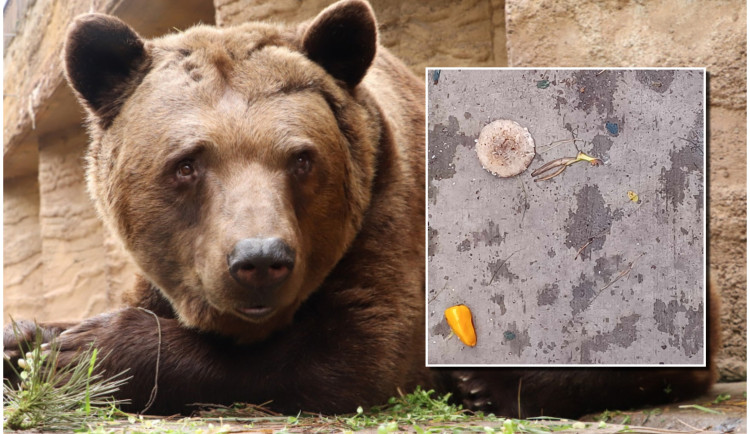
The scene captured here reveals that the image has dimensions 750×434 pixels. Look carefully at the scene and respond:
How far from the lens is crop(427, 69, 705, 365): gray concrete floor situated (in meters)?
3.41

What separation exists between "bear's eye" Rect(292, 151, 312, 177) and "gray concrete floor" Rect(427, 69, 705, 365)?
21.0 inches

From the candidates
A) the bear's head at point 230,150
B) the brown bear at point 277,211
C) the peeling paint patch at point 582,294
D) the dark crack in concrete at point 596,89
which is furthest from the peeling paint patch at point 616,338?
the bear's head at point 230,150

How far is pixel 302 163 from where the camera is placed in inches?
136

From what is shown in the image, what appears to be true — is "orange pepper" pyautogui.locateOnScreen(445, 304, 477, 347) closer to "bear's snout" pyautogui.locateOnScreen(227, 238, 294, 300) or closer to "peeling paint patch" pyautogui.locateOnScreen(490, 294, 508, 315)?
"peeling paint patch" pyautogui.locateOnScreen(490, 294, 508, 315)

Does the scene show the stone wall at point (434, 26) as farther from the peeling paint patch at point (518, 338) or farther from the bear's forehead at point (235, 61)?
the peeling paint patch at point (518, 338)

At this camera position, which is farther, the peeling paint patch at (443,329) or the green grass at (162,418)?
the peeling paint patch at (443,329)

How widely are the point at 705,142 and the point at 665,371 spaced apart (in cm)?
100

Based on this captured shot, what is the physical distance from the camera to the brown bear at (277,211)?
11.0 ft

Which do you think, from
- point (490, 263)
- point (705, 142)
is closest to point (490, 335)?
point (490, 263)

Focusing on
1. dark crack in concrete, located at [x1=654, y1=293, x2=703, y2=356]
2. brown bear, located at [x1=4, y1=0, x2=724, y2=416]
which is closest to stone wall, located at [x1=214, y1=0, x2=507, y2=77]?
brown bear, located at [x1=4, y1=0, x2=724, y2=416]

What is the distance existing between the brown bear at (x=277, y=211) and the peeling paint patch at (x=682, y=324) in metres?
0.32

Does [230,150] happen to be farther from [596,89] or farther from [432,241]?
[596,89]

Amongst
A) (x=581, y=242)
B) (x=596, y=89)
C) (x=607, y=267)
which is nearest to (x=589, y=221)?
(x=581, y=242)

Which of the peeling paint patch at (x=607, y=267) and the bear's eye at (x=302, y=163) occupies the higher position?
the bear's eye at (x=302, y=163)
